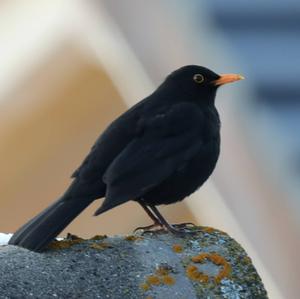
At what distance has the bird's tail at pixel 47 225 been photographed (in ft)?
10.4

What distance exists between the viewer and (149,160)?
169 inches

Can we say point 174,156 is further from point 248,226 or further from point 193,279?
point 248,226

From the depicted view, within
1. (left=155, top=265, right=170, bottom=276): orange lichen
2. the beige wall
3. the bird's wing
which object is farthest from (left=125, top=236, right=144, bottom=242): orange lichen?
the beige wall

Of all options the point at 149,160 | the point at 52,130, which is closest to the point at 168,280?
the point at 149,160

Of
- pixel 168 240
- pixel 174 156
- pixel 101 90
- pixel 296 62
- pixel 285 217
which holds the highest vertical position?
pixel 168 240

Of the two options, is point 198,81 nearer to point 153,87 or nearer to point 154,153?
point 154,153

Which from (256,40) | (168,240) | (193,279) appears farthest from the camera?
(256,40)

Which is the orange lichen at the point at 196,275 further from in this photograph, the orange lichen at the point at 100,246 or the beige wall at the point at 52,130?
the beige wall at the point at 52,130

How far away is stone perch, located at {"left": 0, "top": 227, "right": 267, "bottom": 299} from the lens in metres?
2.71

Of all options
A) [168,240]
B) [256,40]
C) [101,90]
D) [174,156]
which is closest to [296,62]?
[256,40]

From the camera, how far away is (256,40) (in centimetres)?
1131

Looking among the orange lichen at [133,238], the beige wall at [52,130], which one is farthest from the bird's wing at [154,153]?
the beige wall at [52,130]

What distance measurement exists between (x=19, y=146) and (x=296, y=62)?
2.36 meters

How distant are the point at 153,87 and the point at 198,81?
211 inches
